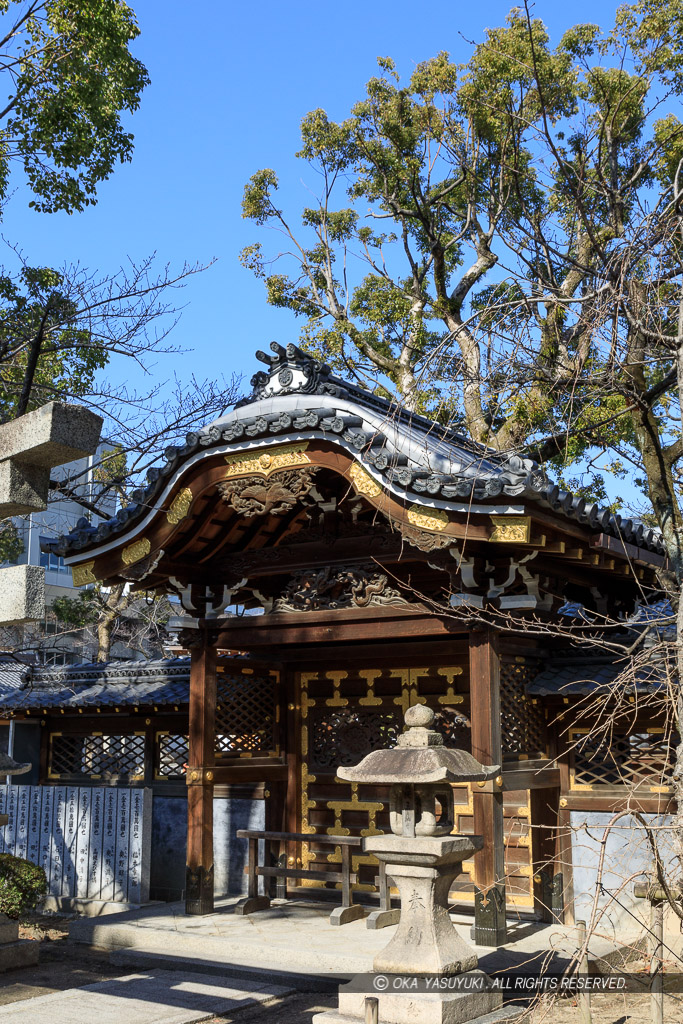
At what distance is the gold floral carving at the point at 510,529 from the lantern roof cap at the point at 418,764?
6.56 ft

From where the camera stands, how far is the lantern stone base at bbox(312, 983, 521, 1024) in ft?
20.1

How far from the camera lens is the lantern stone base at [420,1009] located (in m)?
6.13

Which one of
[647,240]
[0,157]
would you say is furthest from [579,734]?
[0,157]

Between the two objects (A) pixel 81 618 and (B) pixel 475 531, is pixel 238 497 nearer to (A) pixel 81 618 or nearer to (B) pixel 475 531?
(B) pixel 475 531

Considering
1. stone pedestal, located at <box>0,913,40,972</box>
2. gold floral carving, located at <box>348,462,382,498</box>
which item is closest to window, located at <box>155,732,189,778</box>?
stone pedestal, located at <box>0,913,40,972</box>

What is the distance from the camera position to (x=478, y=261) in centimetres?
1877

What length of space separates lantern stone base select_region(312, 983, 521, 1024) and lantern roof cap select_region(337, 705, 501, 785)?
1.36 meters

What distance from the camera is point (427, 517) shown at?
8.81 metres

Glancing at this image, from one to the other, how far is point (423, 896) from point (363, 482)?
12.7 feet

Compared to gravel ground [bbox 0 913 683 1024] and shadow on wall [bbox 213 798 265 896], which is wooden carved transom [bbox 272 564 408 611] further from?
gravel ground [bbox 0 913 683 1024]

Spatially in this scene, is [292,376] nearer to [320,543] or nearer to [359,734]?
[320,543]

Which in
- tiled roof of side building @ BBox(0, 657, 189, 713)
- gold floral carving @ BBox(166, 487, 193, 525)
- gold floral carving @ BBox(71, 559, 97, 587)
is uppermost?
gold floral carving @ BBox(166, 487, 193, 525)

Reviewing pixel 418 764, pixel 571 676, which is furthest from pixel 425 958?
pixel 571 676

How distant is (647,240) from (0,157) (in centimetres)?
974
